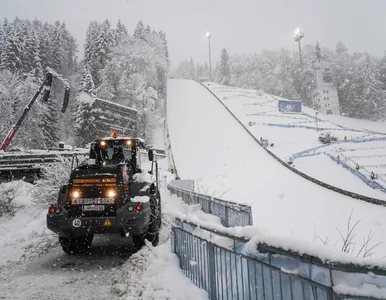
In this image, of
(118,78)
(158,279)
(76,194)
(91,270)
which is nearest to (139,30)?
(118,78)

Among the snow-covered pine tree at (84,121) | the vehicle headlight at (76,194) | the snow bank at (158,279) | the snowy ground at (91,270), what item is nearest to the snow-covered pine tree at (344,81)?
the snow-covered pine tree at (84,121)

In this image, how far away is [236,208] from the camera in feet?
34.1

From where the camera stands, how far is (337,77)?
93562mm

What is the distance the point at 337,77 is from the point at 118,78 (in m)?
73.1

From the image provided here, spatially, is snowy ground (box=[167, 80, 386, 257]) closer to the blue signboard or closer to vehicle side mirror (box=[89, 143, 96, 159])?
vehicle side mirror (box=[89, 143, 96, 159])

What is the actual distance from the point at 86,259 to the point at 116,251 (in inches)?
33.9

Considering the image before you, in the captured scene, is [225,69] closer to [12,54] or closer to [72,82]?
[72,82]

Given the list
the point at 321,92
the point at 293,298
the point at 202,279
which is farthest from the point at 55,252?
the point at 321,92

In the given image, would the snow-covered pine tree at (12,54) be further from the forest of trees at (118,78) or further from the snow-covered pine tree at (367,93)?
the snow-covered pine tree at (367,93)

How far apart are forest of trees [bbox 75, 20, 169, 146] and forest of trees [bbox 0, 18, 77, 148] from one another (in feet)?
15.3

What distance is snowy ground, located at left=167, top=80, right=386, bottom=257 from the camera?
715 inches

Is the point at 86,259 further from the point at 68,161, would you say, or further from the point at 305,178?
the point at 305,178

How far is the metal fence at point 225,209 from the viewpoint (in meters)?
9.81

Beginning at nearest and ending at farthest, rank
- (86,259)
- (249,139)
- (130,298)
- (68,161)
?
1. (130,298)
2. (86,259)
3. (68,161)
4. (249,139)
